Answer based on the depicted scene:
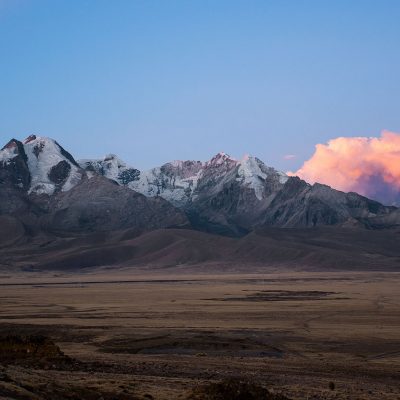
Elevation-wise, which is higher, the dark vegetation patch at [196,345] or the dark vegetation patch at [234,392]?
the dark vegetation patch at [234,392]

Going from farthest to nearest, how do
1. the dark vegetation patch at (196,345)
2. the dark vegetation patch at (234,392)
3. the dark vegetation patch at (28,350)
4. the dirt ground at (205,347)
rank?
the dark vegetation patch at (196,345) < the dark vegetation patch at (28,350) < the dirt ground at (205,347) < the dark vegetation patch at (234,392)

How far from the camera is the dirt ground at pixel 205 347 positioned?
28438 mm

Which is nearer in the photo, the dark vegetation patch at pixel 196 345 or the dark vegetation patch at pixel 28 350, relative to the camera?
the dark vegetation patch at pixel 28 350

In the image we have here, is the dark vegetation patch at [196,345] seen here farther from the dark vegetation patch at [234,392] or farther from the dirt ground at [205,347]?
the dark vegetation patch at [234,392]

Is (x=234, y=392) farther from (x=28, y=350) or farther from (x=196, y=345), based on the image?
(x=196, y=345)

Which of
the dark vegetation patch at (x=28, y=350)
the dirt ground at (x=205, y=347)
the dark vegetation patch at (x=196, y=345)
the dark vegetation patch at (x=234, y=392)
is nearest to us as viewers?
the dark vegetation patch at (x=234, y=392)

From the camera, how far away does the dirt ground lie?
2844 cm

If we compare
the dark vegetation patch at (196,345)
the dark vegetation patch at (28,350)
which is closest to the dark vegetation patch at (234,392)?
the dark vegetation patch at (28,350)

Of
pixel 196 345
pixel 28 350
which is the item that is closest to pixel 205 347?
pixel 196 345

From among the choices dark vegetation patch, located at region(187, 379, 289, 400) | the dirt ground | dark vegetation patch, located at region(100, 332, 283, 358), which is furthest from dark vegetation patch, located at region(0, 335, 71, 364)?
dark vegetation patch, located at region(187, 379, 289, 400)

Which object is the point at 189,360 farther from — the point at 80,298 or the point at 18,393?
the point at 80,298

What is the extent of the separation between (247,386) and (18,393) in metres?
7.04

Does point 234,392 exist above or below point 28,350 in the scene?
above

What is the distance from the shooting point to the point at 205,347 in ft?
153
